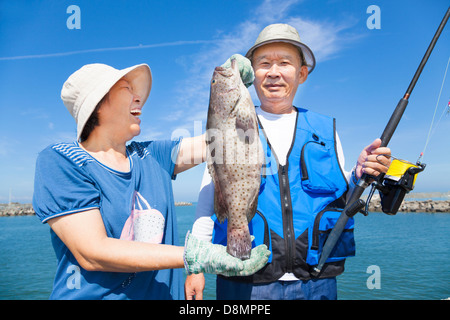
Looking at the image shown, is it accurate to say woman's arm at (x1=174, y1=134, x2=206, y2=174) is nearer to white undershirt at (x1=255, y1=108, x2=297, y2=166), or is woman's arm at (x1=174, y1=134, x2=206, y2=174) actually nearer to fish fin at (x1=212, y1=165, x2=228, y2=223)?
fish fin at (x1=212, y1=165, x2=228, y2=223)

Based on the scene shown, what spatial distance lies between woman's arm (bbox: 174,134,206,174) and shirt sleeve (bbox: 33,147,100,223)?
97 centimetres

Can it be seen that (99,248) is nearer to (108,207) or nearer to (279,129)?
(108,207)

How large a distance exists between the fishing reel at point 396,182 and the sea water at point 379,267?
94 centimetres

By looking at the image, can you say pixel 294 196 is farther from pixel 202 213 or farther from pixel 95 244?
pixel 95 244

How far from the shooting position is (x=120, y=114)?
2629 mm

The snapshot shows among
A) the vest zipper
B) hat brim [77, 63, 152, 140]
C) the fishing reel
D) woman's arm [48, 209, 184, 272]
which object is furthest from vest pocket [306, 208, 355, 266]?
hat brim [77, 63, 152, 140]

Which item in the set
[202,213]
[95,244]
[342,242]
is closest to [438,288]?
[342,242]

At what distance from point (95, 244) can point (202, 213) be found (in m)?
1.26

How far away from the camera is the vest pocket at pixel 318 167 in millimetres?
3135

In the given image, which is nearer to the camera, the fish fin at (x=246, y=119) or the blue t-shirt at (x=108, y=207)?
the blue t-shirt at (x=108, y=207)

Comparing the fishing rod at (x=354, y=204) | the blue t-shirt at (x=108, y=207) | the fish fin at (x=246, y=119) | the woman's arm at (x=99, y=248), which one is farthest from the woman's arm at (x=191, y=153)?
the fishing rod at (x=354, y=204)

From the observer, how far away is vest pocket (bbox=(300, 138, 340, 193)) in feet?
10.3

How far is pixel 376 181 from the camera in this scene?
324cm

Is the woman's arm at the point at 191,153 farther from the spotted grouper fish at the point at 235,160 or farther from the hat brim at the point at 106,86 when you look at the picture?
the hat brim at the point at 106,86
